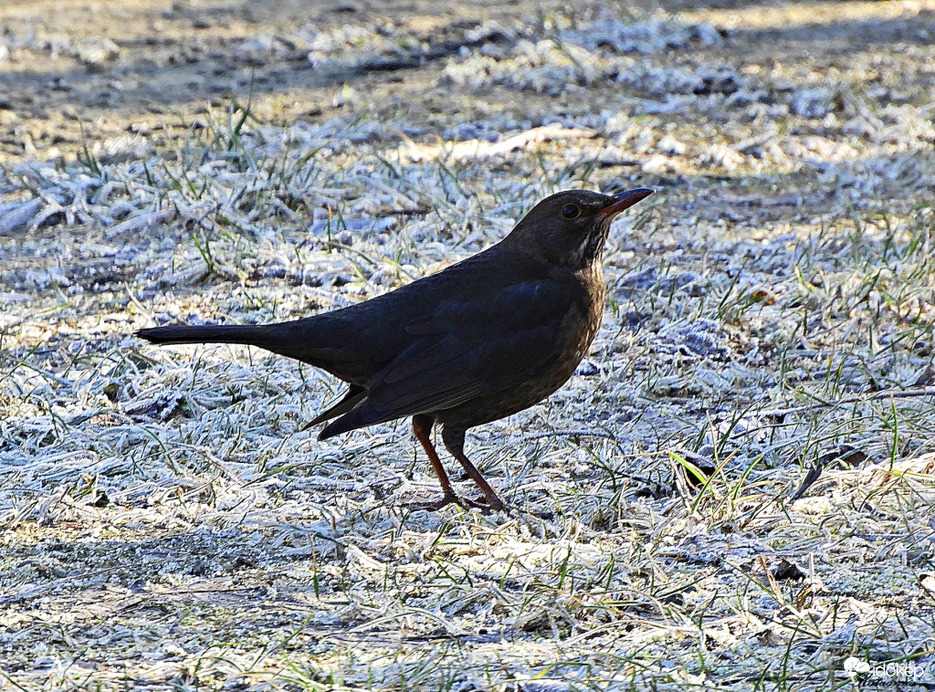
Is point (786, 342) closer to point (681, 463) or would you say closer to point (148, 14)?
point (681, 463)

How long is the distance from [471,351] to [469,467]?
16.1 inches

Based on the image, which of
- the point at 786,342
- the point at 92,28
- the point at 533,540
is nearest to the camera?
the point at 533,540

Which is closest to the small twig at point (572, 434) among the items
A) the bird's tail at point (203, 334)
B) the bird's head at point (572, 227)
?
the bird's head at point (572, 227)

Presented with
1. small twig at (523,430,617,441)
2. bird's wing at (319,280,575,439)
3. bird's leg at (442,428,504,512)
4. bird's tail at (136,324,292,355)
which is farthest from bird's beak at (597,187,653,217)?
bird's tail at (136,324,292,355)

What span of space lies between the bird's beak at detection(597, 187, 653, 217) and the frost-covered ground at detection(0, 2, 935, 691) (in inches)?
32.6

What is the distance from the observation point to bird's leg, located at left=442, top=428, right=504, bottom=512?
4.39 m

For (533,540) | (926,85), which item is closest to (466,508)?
(533,540)

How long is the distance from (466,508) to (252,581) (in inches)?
31.4

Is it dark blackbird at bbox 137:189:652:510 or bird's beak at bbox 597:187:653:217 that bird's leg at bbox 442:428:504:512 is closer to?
dark blackbird at bbox 137:189:652:510

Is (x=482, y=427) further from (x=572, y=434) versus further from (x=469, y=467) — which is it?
(x=469, y=467)

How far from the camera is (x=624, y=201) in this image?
15.3ft

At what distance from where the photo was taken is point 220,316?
19.1 feet

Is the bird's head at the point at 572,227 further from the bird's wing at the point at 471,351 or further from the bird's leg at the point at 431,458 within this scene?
the bird's leg at the point at 431,458

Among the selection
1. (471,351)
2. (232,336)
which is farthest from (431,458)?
(232,336)
